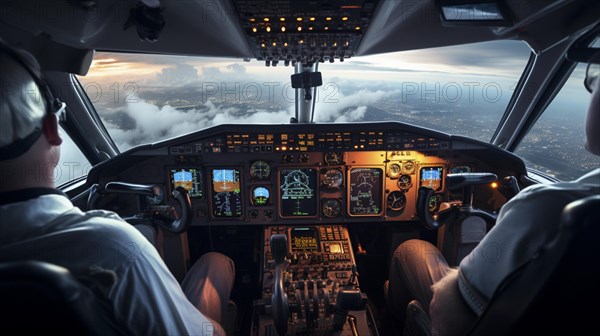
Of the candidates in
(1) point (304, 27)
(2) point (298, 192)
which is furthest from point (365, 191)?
(1) point (304, 27)

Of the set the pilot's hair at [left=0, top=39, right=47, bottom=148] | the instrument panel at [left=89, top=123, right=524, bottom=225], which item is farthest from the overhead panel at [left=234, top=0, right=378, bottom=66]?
the pilot's hair at [left=0, top=39, right=47, bottom=148]

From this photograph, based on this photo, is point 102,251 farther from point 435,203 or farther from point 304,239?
→ point 435,203

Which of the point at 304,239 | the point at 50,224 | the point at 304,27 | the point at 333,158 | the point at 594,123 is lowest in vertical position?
the point at 304,239

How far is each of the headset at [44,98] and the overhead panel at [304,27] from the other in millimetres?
957

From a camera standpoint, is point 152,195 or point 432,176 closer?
point 152,195

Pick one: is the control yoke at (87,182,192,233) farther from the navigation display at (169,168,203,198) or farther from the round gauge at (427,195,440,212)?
the round gauge at (427,195,440,212)

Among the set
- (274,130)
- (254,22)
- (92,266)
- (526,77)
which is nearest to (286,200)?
(274,130)

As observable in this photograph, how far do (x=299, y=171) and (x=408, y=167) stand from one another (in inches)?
33.2

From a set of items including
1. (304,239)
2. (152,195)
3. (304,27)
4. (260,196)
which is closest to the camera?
(152,195)

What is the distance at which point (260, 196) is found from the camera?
3215mm

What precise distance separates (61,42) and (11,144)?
1.51 meters

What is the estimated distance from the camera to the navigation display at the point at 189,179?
123 inches

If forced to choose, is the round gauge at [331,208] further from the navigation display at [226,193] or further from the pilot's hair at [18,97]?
the pilot's hair at [18,97]

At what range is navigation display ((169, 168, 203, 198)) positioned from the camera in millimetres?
3127
